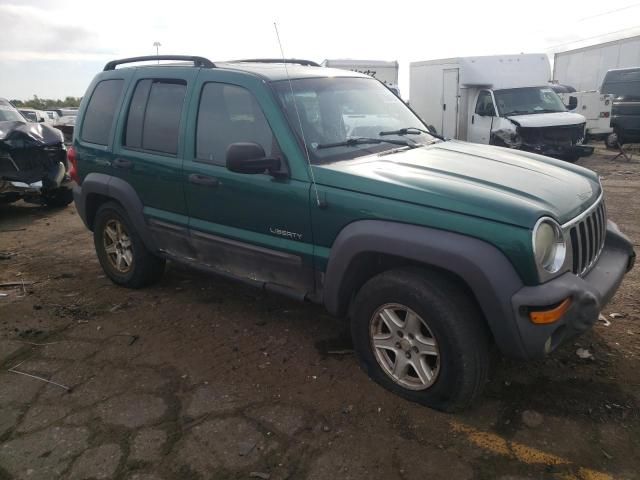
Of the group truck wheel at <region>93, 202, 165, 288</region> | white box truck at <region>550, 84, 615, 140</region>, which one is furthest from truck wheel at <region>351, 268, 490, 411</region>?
white box truck at <region>550, 84, 615, 140</region>

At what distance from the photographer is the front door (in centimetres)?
320

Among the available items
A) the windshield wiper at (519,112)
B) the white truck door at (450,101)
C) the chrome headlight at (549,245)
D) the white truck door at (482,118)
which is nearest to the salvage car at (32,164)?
the chrome headlight at (549,245)

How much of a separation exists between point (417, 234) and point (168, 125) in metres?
2.25

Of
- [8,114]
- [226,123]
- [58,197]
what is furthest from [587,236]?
[8,114]

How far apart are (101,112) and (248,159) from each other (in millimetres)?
2246

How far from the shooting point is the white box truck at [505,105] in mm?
10961

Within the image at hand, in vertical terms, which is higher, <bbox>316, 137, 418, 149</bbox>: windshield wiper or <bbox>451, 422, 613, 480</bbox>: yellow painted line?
<bbox>316, 137, 418, 149</bbox>: windshield wiper

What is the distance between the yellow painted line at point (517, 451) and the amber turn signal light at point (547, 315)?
0.65 meters

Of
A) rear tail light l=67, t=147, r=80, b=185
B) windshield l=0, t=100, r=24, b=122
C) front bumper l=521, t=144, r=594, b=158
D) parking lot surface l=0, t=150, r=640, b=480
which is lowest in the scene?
parking lot surface l=0, t=150, r=640, b=480

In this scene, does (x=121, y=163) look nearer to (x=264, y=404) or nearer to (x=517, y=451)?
(x=264, y=404)

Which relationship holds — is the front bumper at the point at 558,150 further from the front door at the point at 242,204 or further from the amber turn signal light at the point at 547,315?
the amber turn signal light at the point at 547,315

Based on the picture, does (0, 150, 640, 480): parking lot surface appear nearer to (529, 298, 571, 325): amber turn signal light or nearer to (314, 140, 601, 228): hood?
(529, 298, 571, 325): amber turn signal light

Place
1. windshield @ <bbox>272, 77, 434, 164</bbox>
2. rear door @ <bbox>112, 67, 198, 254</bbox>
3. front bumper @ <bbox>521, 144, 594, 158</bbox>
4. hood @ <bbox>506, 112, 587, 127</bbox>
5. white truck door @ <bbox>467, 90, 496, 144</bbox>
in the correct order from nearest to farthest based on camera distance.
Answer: windshield @ <bbox>272, 77, 434, 164</bbox> < rear door @ <bbox>112, 67, 198, 254</bbox> < front bumper @ <bbox>521, 144, 594, 158</bbox> < hood @ <bbox>506, 112, 587, 127</bbox> < white truck door @ <bbox>467, 90, 496, 144</bbox>

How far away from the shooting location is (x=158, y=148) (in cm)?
397
